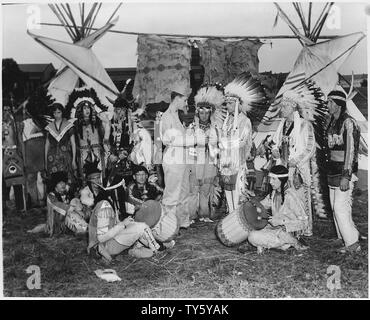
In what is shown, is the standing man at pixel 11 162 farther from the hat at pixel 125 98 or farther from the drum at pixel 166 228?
the drum at pixel 166 228

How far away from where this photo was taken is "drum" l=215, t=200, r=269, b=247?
16.0ft

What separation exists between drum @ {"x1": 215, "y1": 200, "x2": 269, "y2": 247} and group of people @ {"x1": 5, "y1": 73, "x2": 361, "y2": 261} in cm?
5

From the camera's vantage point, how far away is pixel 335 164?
4883 millimetres

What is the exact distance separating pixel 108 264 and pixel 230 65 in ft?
7.49

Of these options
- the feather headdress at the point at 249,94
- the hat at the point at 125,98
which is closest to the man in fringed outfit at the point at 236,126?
the feather headdress at the point at 249,94

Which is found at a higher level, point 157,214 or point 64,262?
point 157,214

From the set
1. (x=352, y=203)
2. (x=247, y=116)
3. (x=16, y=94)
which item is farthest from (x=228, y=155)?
(x=16, y=94)

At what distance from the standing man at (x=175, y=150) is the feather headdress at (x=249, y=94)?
48cm

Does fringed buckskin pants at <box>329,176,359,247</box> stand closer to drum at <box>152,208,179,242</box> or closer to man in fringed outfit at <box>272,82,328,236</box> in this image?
man in fringed outfit at <box>272,82,328,236</box>

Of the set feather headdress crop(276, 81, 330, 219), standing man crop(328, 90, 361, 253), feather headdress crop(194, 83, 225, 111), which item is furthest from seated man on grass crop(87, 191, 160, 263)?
standing man crop(328, 90, 361, 253)

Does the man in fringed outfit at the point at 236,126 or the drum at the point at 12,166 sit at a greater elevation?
the man in fringed outfit at the point at 236,126

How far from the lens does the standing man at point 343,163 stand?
484 cm
